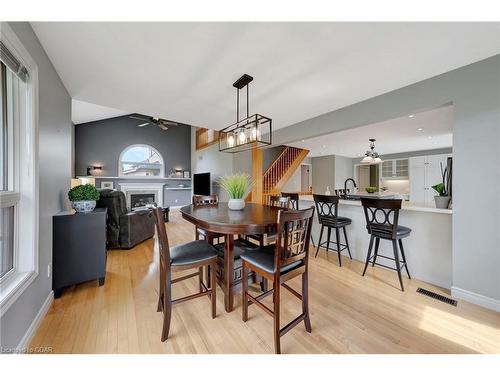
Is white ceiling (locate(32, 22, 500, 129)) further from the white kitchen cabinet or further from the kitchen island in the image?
the white kitchen cabinet

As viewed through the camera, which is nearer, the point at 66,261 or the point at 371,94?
the point at 66,261

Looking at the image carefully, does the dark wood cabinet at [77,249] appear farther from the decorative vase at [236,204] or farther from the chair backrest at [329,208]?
the chair backrest at [329,208]

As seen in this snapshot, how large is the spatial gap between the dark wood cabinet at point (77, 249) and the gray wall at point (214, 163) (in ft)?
12.6

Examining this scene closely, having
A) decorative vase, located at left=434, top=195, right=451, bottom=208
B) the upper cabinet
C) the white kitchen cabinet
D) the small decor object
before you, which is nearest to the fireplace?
the small decor object

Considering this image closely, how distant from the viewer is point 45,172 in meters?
1.71

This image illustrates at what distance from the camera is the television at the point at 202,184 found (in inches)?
265

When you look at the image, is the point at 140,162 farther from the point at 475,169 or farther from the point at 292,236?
the point at 475,169

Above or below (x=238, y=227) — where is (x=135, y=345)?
below

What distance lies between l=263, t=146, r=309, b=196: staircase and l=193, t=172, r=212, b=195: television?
205 centimetres

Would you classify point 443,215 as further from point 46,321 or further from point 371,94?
point 46,321
